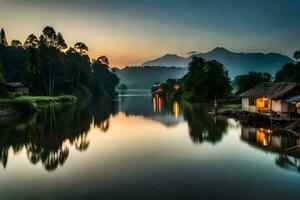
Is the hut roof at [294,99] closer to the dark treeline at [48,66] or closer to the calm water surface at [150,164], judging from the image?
the calm water surface at [150,164]

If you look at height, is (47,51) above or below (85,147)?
above

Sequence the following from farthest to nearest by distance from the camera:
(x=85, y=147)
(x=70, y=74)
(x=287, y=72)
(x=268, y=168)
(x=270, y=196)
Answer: (x=70, y=74) → (x=287, y=72) → (x=85, y=147) → (x=268, y=168) → (x=270, y=196)

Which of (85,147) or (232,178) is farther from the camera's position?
(85,147)

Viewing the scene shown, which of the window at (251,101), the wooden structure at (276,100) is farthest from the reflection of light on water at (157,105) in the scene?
the wooden structure at (276,100)

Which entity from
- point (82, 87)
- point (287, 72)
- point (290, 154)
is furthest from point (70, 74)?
point (290, 154)

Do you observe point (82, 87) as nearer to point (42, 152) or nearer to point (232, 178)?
point (42, 152)

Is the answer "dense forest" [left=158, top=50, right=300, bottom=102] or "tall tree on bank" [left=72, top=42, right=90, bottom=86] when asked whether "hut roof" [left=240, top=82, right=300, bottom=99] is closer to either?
"dense forest" [left=158, top=50, right=300, bottom=102]

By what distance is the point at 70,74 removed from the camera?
5103 inches

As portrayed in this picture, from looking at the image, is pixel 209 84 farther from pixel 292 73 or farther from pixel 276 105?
pixel 276 105

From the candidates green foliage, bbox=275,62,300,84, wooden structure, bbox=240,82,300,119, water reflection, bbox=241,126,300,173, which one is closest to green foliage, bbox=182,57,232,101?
green foliage, bbox=275,62,300,84

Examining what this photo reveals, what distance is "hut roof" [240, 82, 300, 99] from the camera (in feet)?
135

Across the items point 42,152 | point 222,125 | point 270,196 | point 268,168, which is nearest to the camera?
point 270,196

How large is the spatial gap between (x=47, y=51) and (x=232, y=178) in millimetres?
84603

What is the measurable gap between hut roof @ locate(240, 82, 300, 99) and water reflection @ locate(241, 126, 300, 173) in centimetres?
486
